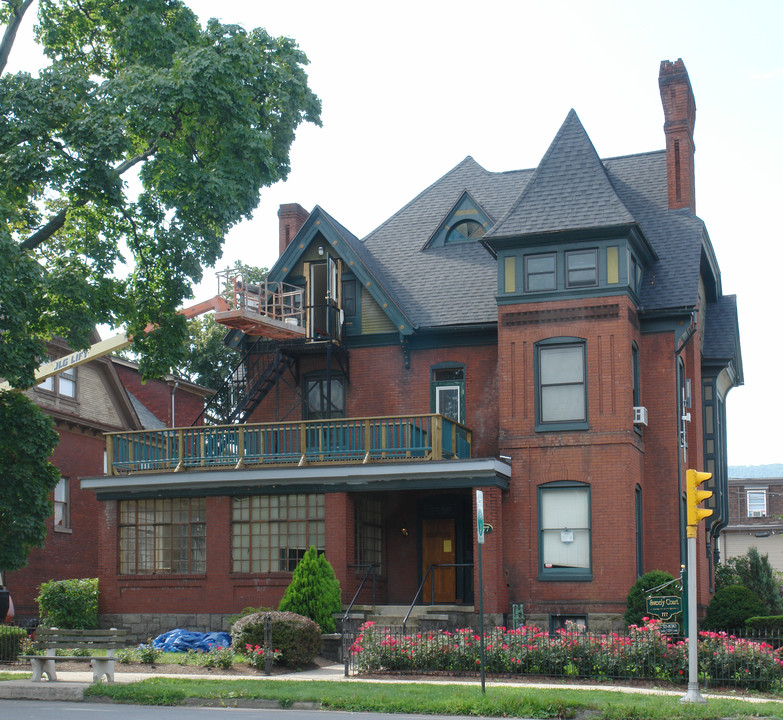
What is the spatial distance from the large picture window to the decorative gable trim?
576 cm

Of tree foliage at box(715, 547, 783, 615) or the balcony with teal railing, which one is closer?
the balcony with teal railing

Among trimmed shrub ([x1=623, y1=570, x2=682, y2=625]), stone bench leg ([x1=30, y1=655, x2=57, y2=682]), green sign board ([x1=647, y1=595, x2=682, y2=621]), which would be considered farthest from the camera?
trimmed shrub ([x1=623, y1=570, x2=682, y2=625])

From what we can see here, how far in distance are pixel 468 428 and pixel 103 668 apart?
40.8 feet

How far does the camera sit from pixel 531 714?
49.4 feet

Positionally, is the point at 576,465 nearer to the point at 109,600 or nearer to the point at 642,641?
→ the point at 642,641

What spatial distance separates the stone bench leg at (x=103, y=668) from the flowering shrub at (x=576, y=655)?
14.6 feet

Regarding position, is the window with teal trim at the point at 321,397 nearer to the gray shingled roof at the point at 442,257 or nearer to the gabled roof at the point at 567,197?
the gray shingled roof at the point at 442,257

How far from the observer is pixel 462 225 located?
105 ft

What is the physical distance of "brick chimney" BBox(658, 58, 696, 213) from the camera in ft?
97.9

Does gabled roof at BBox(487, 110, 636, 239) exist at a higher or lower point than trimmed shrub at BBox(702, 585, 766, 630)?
higher

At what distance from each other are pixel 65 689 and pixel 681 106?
71.7 ft

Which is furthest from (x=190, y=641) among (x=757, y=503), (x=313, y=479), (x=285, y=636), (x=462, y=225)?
(x=757, y=503)

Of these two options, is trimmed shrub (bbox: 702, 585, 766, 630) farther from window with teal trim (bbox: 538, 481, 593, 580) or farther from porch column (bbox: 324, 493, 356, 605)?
porch column (bbox: 324, 493, 356, 605)

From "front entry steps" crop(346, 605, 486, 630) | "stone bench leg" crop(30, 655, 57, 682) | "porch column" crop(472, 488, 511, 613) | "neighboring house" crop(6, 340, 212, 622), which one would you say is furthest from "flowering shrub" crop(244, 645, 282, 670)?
"neighboring house" crop(6, 340, 212, 622)
